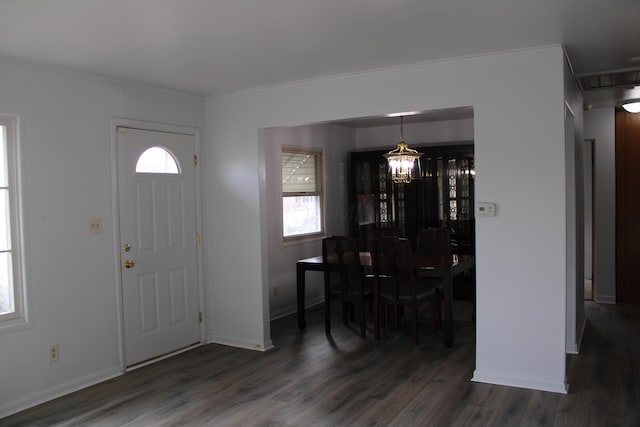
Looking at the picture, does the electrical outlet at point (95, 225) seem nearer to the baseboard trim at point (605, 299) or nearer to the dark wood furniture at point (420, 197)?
the dark wood furniture at point (420, 197)

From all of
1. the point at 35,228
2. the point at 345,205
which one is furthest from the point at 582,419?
the point at 345,205

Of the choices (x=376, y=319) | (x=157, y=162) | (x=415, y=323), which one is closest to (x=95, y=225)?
(x=157, y=162)

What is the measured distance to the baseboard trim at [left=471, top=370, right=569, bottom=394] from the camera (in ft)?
12.0

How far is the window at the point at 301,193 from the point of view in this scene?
21.0ft

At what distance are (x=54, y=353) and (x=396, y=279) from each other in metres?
2.80

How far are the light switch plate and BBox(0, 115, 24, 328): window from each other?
3131 mm

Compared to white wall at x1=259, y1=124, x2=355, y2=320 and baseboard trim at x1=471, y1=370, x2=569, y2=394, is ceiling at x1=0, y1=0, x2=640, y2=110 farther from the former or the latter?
baseboard trim at x1=471, y1=370, x2=569, y2=394

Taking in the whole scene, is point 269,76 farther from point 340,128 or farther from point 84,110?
point 340,128

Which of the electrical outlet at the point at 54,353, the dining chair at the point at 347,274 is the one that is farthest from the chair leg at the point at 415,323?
the electrical outlet at the point at 54,353

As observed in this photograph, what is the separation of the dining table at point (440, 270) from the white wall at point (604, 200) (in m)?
2.17

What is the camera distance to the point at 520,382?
379 centimetres

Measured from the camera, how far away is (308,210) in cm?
678

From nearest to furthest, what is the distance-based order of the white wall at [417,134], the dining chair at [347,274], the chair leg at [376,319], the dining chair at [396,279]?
the dining chair at [396,279] → the chair leg at [376,319] → the dining chair at [347,274] → the white wall at [417,134]

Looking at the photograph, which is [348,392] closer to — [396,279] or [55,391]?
[396,279]
